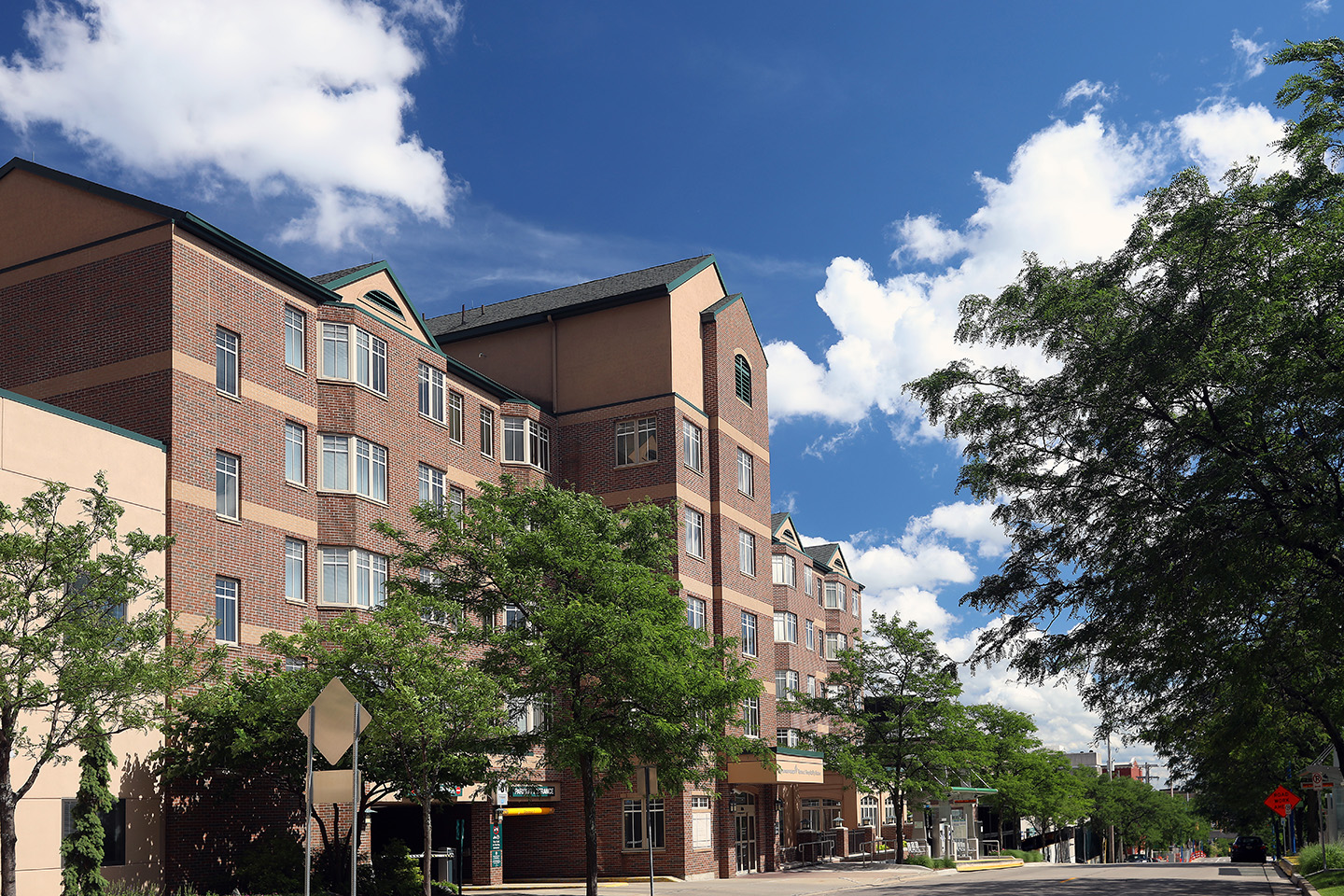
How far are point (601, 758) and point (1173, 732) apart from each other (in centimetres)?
1660

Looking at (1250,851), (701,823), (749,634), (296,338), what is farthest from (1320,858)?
(296,338)

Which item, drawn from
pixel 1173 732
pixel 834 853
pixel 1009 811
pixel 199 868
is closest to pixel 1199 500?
pixel 1173 732

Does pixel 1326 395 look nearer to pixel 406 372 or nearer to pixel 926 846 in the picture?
pixel 406 372

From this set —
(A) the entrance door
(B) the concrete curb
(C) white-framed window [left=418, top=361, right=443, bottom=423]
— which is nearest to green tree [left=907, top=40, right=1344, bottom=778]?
(C) white-framed window [left=418, top=361, right=443, bottom=423]

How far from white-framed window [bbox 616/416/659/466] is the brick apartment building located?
7cm

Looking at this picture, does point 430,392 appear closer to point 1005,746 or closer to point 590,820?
point 590,820

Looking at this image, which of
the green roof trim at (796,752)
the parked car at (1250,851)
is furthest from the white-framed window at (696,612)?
the parked car at (1250,851)

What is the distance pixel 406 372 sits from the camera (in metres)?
35.7

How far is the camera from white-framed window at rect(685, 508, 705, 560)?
42000 millimetres

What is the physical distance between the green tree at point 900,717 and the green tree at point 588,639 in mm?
22811

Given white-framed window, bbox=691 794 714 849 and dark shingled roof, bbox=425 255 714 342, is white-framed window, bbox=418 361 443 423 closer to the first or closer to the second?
dark shingled roof, bbox=425 255 714 342

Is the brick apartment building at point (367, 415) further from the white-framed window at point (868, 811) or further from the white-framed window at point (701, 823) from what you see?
the white-framed window at point (868, 811)

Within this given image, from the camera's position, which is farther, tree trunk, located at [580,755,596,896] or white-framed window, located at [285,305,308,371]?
white-framed window, located at [285,305,308,371]

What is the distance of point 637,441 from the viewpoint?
42.2m
